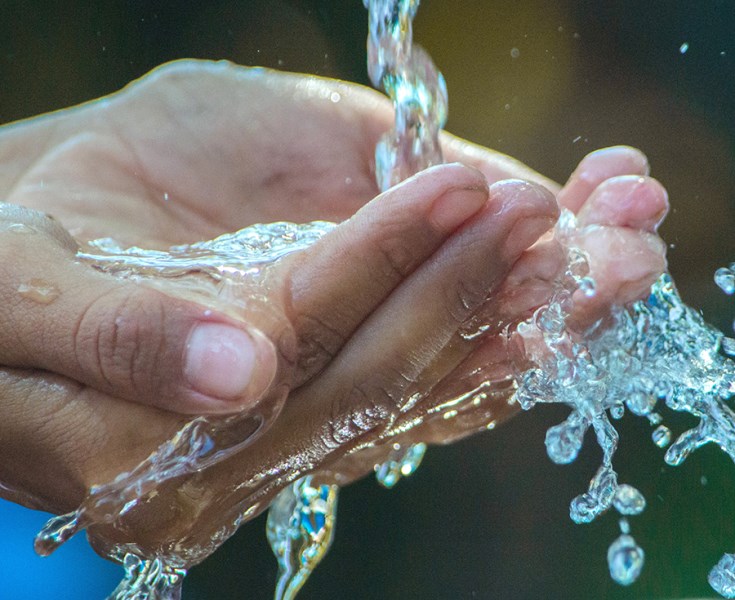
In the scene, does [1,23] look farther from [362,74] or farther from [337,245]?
[337,245]

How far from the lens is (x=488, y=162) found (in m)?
0.87

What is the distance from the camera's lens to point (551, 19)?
44.8 inches

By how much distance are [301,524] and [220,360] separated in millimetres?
427

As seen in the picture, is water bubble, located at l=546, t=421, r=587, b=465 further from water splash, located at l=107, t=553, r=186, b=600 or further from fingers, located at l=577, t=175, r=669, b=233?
water splash, located at l=107, t=553, r=186, b=600

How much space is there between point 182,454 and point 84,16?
834 millimetres

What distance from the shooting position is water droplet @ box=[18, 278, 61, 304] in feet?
1.63

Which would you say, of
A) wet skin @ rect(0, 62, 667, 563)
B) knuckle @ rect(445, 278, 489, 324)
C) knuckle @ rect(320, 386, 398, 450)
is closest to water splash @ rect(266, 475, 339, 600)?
wet skin @ rect(0, 62, 667, 563)

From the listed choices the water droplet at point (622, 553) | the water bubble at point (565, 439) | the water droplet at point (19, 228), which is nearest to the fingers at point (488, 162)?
the water bubble at point (565, 439)

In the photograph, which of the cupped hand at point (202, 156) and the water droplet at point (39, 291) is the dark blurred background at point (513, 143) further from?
the water droplet at point (39, 291)

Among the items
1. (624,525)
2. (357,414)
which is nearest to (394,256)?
(357,414)

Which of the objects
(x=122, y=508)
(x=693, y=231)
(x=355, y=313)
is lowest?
(x=693, y=231)

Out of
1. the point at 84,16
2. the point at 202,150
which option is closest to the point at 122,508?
the point at 202,150

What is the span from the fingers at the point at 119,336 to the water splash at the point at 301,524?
13.1 inches

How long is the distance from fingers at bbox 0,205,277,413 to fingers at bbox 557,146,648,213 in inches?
16.2
